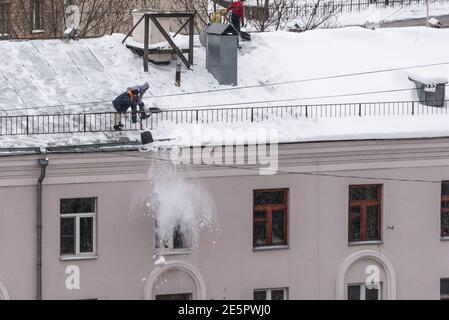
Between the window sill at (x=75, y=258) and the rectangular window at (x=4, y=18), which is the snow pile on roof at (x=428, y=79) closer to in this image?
the window sill at (x=75, y=258)

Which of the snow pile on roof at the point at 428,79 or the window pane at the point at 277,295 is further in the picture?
the snow pile on roof at the point at 428,79

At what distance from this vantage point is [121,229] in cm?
3044

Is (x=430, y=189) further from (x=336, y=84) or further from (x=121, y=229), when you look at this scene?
(x=121, y=229)

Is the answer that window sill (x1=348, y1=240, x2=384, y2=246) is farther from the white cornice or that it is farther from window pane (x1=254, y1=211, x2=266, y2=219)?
window pane (x1=254, y1=211, x2=266, y2=219)

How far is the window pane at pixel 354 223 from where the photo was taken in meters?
32.0

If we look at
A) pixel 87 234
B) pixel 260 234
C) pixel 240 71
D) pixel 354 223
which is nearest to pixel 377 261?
pixel 354 223

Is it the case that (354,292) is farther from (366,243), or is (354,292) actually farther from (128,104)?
(128,104)

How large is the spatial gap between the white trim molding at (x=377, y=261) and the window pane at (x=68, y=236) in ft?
17.6

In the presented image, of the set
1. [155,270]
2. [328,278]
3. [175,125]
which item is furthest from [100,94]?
[328,278]

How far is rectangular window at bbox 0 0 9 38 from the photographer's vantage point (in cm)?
4916

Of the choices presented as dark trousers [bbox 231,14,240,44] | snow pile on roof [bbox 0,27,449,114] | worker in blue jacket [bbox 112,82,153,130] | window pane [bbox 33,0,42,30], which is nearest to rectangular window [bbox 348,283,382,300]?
snow pile on roof [bbox 0,27,449,114]

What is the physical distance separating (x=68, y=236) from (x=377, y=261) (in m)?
6.26

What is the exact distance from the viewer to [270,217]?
3158 centimetres

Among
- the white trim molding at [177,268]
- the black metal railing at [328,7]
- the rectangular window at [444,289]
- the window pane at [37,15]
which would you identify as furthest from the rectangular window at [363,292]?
the window pane at [37,15]
